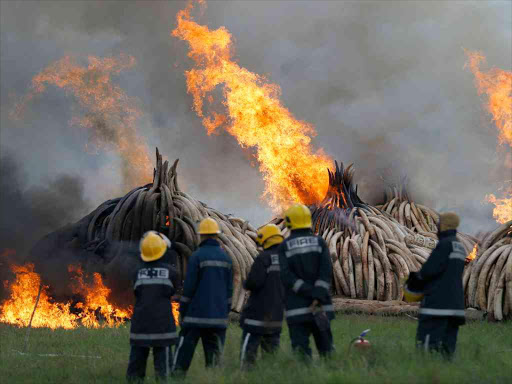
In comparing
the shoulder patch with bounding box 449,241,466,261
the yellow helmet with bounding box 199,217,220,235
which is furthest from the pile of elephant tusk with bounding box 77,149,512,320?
the yellow helmet with bounding box 199,217,220,235

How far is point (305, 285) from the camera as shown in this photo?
841 cm

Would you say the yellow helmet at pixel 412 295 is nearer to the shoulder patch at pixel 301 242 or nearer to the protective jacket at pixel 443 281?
the protective jacket at pixel 443 281

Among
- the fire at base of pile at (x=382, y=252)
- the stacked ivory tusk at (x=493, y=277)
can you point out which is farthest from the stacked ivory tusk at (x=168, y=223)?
the stacked ivory tusk at (x=493, y=277)

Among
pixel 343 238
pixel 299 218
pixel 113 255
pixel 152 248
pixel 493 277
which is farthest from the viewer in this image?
pixel 343 238

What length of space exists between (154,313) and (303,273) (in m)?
1.78

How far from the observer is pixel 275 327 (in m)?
9.41

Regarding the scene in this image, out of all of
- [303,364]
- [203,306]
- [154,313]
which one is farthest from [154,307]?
[303,364]

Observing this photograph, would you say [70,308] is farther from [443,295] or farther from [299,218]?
[443,295]

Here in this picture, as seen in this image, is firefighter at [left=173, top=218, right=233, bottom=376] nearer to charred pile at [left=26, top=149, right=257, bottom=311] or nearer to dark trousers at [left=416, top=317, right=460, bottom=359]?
dark trousers at [left=416, top=317, right=460, bottom=359]

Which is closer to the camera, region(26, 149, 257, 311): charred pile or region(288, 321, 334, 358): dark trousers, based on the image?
region(288, 321, 334, 358): dark trousers

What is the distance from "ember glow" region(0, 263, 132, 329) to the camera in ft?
49.6

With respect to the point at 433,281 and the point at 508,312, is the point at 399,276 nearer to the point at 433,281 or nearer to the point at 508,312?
the point at 508,312

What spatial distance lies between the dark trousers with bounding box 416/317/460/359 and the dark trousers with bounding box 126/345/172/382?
9.55 feet

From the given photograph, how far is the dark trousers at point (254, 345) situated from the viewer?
9.16 m
